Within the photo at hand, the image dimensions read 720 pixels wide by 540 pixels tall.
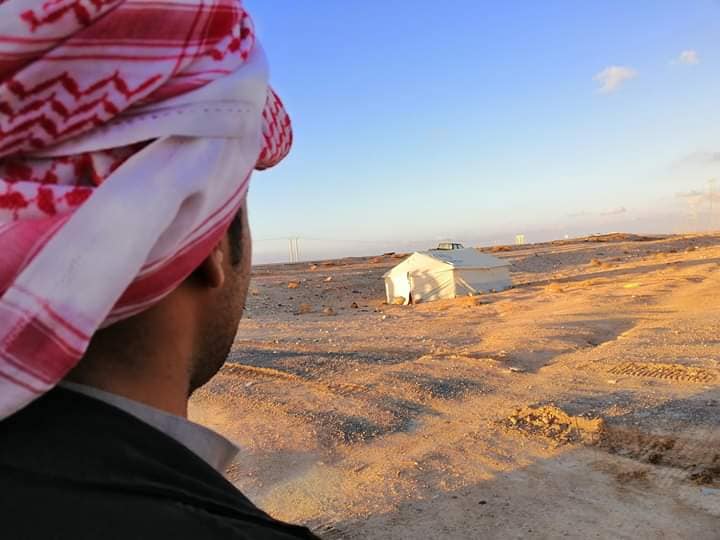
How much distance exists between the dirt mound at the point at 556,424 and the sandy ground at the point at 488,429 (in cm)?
2

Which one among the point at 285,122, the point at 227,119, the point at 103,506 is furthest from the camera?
the point at 285,122

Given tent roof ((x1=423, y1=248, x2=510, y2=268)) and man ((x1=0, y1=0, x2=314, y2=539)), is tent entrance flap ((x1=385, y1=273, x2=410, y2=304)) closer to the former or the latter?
tent roof ((x1=423, y1=248, x2=510, y2=268))

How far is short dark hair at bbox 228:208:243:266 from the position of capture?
3.86 feet

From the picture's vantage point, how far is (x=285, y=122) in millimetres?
1318

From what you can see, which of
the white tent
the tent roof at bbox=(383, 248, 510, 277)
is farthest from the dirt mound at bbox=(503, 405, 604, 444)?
the tent roof at bbox=(383, 248, 510, 277)

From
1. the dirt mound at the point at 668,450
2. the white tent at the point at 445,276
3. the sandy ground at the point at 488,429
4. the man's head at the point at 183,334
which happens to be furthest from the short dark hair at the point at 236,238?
the white tent at the point at 445,276

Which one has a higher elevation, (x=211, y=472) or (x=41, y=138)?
Answer: (x=41, y=138)

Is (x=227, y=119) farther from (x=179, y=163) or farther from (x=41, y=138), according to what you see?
(x=41, y=138)

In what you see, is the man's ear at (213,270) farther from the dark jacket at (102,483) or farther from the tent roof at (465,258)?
the tent roof at (465,258)

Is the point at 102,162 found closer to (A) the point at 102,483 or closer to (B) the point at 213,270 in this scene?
(B) the point at 213,270

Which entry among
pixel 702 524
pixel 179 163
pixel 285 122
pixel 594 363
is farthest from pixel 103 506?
pixel 594 363

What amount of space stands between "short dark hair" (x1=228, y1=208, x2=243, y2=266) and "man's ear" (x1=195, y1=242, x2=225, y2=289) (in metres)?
0.06

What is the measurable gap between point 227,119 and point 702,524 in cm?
432

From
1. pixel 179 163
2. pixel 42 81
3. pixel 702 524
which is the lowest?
pixel 702 524
